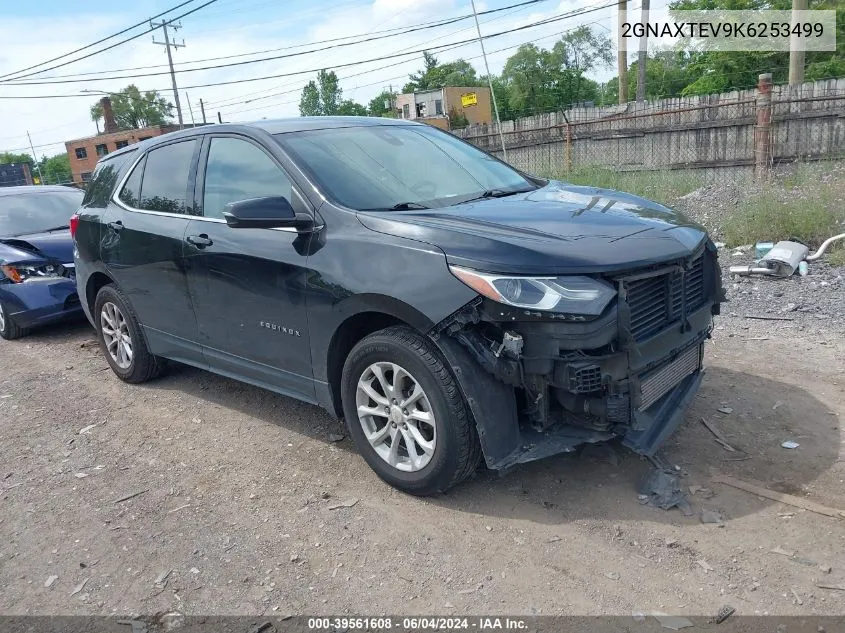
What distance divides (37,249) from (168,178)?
3.27 m

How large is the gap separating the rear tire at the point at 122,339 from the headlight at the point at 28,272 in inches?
70.8

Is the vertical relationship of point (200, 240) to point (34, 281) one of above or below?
above

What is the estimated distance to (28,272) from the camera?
7.09 m

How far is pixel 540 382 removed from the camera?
9.87 ft

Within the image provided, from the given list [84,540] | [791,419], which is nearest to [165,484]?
[84,540]

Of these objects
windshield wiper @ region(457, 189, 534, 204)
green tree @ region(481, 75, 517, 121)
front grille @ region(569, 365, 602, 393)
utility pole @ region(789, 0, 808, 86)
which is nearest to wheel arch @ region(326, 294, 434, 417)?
front grille @ region(569, 365, 602, 393)

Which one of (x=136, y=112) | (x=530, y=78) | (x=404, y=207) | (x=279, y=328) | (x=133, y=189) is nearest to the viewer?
(x=404, y=207)

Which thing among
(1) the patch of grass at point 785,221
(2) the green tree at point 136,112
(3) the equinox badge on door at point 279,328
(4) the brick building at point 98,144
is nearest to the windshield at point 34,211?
(3) the equinox badge on door at point 279,328

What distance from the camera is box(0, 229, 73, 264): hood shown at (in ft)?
23.3

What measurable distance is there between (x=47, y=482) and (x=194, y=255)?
5.30 ft

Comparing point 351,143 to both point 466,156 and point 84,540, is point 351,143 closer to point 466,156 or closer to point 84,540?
point 466,156

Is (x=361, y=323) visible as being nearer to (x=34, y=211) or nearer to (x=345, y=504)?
(x=345, y=504)

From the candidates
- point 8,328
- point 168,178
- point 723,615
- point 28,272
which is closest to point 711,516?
point 723,615

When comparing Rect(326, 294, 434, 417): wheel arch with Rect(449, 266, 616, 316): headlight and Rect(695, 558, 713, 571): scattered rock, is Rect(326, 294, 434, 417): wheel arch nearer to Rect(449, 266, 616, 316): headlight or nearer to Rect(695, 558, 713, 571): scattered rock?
Rect(449, 266, 616, 316): headlight
